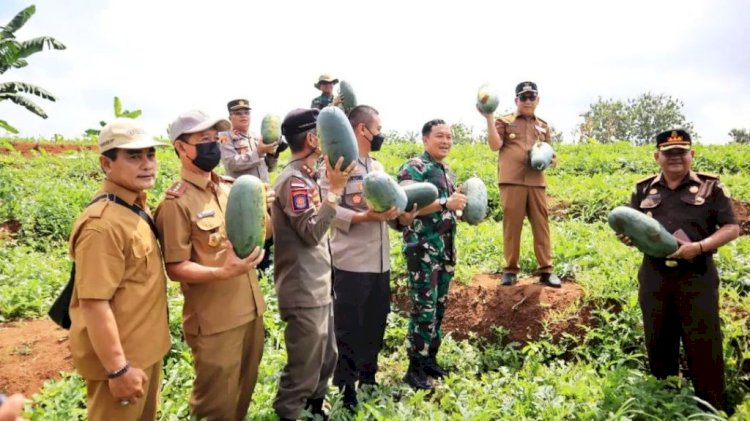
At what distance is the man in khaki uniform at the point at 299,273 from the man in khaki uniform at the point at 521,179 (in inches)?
105

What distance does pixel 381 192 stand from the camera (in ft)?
10.5

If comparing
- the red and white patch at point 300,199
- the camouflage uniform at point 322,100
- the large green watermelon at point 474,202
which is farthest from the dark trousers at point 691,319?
the camouflage uniform at point 322,100

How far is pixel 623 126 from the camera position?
47281mm

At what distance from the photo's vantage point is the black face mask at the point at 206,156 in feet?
9.36

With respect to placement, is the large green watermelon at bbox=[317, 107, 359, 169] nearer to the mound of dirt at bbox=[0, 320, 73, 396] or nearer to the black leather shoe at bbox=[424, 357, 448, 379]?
the black leather shoe at bbox=[424, 357, 448, 379]

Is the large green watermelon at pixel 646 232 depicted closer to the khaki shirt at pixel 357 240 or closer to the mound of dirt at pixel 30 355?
the khaki shirt at pixel 357 240

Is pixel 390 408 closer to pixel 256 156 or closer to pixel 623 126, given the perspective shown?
pixel 256 156

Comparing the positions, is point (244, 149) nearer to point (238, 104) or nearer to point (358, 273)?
point (238, 104)

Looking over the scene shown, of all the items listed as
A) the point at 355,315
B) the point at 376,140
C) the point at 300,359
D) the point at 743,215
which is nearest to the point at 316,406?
the point at 300,359

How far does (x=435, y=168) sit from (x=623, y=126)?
4884 centimetres

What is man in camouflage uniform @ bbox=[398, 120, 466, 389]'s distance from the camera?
432 centimetres

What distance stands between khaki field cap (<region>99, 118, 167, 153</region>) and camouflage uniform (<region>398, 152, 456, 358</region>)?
2.27 meters

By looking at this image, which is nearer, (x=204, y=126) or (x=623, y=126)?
(x=204, y=126)

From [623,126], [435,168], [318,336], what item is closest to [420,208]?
[435,168]
